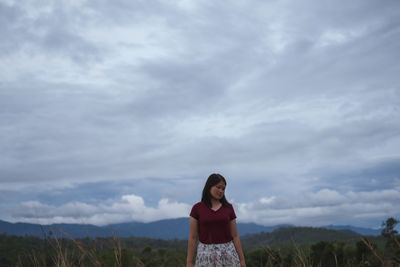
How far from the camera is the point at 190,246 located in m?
5.20

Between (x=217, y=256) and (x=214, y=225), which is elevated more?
→ (x=214, y=225)

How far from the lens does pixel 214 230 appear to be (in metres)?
5.12

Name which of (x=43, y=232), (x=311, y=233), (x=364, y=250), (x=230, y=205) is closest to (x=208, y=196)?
(x=230, y=205)

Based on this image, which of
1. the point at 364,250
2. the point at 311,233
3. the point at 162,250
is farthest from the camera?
the point at 311,233

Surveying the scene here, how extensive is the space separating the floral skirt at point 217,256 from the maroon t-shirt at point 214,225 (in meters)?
0.07

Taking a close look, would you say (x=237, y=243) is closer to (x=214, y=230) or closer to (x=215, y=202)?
(x=214, y=230)

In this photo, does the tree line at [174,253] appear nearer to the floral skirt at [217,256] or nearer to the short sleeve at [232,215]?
the floral skirt at [217,256]

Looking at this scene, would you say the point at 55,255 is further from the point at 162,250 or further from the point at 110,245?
the point at 162,250

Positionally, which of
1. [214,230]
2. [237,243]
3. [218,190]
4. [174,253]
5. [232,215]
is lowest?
[174,253]

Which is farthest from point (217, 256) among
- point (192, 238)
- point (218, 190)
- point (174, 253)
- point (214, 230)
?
point (174, 253)

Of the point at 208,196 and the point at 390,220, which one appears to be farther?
the point at 390,220

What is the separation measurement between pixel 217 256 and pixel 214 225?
15.1 inches

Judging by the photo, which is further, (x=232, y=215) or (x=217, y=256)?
(x=232, y=215)

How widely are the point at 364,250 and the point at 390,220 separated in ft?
54.9
